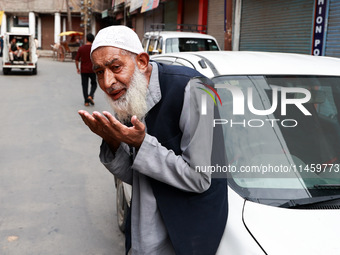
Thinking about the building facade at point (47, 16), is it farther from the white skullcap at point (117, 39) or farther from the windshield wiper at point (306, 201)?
the windshield wiper at point (306, 201)

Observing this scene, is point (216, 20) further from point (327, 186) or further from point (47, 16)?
point (47, 16)

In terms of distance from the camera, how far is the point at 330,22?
31.3 feet

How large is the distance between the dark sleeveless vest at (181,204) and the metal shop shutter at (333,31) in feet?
27.6

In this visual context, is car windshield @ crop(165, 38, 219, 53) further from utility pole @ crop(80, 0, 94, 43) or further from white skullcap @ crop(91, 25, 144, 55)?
utility pole @ crop(80, 0, 94, 43)

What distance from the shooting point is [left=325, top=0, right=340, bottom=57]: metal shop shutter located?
30.0 feet

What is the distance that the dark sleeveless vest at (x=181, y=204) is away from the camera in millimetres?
1660

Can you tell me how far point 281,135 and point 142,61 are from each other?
3.25 feet

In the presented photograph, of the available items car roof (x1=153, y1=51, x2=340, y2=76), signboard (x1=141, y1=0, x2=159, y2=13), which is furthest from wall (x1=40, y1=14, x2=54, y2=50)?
car roof (x1=153, y1=51, x2=340, y2=76)

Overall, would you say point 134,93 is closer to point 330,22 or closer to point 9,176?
point 9,176

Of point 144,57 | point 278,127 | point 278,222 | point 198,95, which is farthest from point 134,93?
point 278,127

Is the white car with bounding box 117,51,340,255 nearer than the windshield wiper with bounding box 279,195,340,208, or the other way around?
the white car with bounding box 117,51,340,255

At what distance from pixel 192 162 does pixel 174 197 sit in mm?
187

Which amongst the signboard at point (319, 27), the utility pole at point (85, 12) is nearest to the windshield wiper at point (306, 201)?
the signboard at point (319, 27)

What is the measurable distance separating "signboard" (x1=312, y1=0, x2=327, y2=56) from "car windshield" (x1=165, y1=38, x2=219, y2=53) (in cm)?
264
